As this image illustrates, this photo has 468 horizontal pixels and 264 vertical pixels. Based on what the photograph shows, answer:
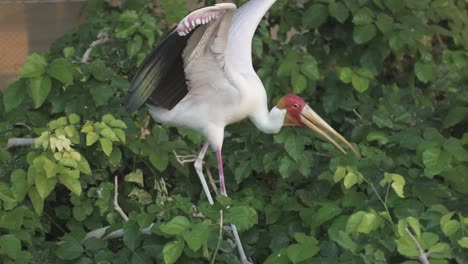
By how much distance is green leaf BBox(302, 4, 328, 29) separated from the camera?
4.64 metres

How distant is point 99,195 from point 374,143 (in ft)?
3.71

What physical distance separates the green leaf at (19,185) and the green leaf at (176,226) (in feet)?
1.87

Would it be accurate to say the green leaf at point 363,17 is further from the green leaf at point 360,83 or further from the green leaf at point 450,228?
the green leaf at point 450,228

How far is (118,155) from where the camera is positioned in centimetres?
359

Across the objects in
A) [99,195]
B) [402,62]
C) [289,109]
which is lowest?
[402,62]

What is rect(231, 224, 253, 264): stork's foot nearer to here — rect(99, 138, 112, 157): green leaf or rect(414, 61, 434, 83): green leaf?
rect(99, 138, 112, 157): green leaf

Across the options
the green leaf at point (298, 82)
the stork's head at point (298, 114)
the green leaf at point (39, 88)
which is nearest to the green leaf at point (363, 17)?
the green leaf at point (298, 82)

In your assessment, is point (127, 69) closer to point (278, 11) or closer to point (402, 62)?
point (278, 11)

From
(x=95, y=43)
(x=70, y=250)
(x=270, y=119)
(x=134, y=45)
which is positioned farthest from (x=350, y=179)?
(x=95, y=43)

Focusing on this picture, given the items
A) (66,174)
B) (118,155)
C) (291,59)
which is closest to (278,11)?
(291,59)

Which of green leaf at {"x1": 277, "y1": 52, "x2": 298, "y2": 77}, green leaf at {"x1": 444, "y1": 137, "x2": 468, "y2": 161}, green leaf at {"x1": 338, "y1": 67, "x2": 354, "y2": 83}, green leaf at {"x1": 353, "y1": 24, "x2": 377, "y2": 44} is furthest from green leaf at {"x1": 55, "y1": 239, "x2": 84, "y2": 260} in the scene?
green leaf at {"x1": 353, "y1": 24, "x2": 377, "y2": 44}

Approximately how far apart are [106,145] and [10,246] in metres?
0.51

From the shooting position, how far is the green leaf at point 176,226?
2.98m

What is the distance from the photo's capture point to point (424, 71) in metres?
4.61
